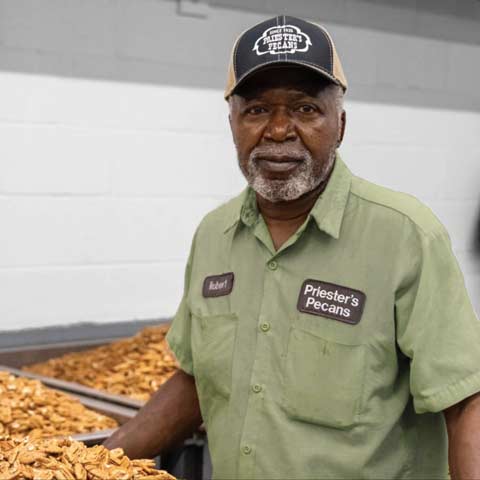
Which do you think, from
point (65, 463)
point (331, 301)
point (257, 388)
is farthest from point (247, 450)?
point (65, 463)

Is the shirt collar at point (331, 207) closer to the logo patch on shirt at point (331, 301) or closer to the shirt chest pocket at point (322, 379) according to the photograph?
the logo patch on shirt at point (331, 301)

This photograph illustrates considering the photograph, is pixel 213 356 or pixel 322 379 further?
pixel 213 356

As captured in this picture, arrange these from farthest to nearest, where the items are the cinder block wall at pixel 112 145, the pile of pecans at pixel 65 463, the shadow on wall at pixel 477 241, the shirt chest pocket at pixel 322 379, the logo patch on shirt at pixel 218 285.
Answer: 1. the shadow on wall at pixel 477 241
2. the cinder block wall at pixel 112 145
3. the logo patch on shirt at pixel 218 285
4. the shirt chest pocket at pixel 322 379
5. the pile of pecans at pixel 65 463

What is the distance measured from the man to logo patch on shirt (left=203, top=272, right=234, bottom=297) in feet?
0.10

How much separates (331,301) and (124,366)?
1537mm

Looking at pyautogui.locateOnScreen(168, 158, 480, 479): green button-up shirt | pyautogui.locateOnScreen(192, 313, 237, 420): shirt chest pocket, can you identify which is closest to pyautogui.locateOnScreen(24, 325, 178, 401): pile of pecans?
pyautogui.locateOnScreen(192, 313, 237, 420): shirt chest pocket

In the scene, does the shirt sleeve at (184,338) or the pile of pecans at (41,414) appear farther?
the pile of pecans at (41,414)

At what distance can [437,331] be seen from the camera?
1.89 meters

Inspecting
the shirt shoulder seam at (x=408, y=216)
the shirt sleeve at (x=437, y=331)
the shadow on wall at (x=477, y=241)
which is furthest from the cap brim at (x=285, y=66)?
the shadow on wall at (x=477, y=241)

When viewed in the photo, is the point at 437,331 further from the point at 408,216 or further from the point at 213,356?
the point at 213,356

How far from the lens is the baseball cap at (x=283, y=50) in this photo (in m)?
1.97

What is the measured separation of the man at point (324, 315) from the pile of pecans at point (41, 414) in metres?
0.75

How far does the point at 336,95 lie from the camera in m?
2.06

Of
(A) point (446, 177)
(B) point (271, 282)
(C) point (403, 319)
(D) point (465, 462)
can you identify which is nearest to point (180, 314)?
(B) point (271, 282)
